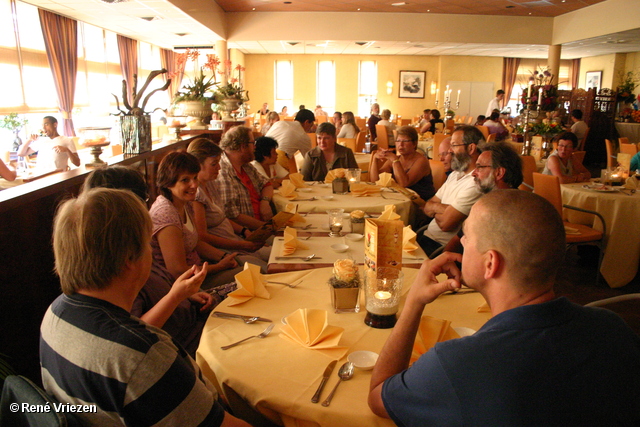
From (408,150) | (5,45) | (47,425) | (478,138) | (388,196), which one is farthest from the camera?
(5,45)

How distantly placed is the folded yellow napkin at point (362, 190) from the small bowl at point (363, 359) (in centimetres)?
263

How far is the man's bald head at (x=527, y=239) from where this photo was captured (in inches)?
38.2

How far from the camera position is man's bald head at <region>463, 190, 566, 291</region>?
0.97 metres

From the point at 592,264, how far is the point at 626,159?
44.8 inches

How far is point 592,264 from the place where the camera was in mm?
4602

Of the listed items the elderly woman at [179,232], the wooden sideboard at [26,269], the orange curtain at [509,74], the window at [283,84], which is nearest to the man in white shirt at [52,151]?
the elderly woman at [179,232]

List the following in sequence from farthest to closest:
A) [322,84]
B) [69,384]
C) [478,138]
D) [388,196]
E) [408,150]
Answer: [322,84], [408,150], [388,196], [478,138], [69,384]

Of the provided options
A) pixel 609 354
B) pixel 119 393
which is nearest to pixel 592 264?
pixel 609 354

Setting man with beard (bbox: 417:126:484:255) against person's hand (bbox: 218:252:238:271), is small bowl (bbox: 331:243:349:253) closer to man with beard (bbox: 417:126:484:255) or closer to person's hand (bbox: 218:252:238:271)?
person's hand (bbox: 218:252:238:271)

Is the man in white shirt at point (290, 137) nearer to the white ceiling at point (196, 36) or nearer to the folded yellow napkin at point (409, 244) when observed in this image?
the folded yellow napkin at point (409, 244)

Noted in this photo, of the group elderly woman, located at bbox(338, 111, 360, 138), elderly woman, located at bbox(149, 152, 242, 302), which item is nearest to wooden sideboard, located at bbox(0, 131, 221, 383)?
elderly woman, located at bbox(149, 152, 242, 302)

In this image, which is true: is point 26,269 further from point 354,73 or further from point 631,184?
point 354,73

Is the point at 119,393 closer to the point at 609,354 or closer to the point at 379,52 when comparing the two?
the point at 609,354

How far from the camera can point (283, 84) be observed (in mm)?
18141
